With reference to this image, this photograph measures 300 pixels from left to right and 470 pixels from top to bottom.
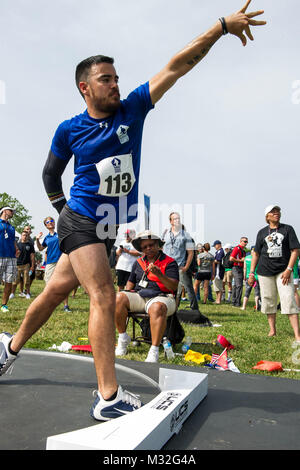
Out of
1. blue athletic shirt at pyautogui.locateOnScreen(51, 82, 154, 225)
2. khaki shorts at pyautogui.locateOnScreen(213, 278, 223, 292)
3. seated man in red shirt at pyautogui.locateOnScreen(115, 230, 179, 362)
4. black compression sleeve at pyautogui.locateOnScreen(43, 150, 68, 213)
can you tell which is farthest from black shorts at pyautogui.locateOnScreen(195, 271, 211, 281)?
blue athletic shirt at pyautogui.locateOnScreen(51, 82, 154, 225)

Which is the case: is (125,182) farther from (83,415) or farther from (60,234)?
(83,415)

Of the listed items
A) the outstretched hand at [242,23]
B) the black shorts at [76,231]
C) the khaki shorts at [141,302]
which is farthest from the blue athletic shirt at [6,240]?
the outstretched hand at [242,23]

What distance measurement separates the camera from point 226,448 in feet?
5.72

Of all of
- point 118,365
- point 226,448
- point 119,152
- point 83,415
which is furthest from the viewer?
point 118,365

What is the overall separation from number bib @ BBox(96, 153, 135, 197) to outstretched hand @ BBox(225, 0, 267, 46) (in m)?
0.87

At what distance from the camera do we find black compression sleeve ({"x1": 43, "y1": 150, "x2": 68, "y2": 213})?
2.58 meters

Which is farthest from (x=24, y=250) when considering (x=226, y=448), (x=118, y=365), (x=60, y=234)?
(x=226, y=448)

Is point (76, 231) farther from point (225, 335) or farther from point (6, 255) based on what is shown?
point (6, 255)

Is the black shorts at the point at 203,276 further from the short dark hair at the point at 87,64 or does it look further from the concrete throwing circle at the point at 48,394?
the short dark hair at the point at 87,64

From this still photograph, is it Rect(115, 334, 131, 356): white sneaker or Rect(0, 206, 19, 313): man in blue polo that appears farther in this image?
Rect(0, 206, 19, 313): man in blue polo

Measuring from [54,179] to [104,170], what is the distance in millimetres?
589

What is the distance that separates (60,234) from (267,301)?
171 inches

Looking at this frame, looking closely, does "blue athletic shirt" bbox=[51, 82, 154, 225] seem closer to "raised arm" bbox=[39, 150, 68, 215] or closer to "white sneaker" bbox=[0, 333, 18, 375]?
"raised arm" bbox=[39, 150, 68, 215]

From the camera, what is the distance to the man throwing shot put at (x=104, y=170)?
206 cm
